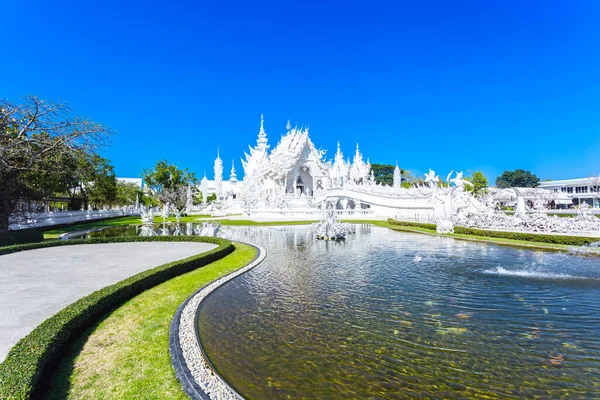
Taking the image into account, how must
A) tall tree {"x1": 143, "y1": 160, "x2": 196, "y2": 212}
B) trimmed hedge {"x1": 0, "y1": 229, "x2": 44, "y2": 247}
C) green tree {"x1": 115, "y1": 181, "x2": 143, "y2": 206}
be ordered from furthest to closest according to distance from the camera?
green tree {"x1": 115, "y1": 181, "x2": 143, "y2": 206} < tall tree {"x1": 143, "y1": 160, "x2": 196, "y2": 212} < trimmed hedge {"x1": 0, "y1": 229, "x2": 44, "y2": 247}

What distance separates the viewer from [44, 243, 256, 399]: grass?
13.0ft

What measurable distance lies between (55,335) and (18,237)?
48.6 feet

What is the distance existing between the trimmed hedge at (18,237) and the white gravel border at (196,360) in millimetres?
13180

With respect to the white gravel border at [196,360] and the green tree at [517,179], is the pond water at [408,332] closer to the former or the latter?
the white gravel border at [196,360]

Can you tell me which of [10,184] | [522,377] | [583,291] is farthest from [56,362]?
[10,184]

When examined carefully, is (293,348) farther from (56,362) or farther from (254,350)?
(56,362)

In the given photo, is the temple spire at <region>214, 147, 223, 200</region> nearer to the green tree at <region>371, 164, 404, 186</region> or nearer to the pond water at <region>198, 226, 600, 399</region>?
the green tree at <region>371, 164, 404, 186</region>

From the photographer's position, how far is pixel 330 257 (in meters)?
13.1

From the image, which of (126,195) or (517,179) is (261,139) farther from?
(517,179)

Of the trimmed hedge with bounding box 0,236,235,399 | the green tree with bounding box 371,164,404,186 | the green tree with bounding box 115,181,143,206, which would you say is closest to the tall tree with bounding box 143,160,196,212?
the green tree with bounding box 115,181,143,206

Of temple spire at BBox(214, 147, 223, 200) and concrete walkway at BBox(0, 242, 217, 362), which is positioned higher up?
temple spire at BBox(214, 147, 223, 200)

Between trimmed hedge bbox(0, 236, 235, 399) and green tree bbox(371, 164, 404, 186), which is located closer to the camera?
trimmed hedge bbox(0, 236, 235, 399)

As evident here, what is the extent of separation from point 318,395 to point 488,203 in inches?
1212

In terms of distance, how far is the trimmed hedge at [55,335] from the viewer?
3.48m
